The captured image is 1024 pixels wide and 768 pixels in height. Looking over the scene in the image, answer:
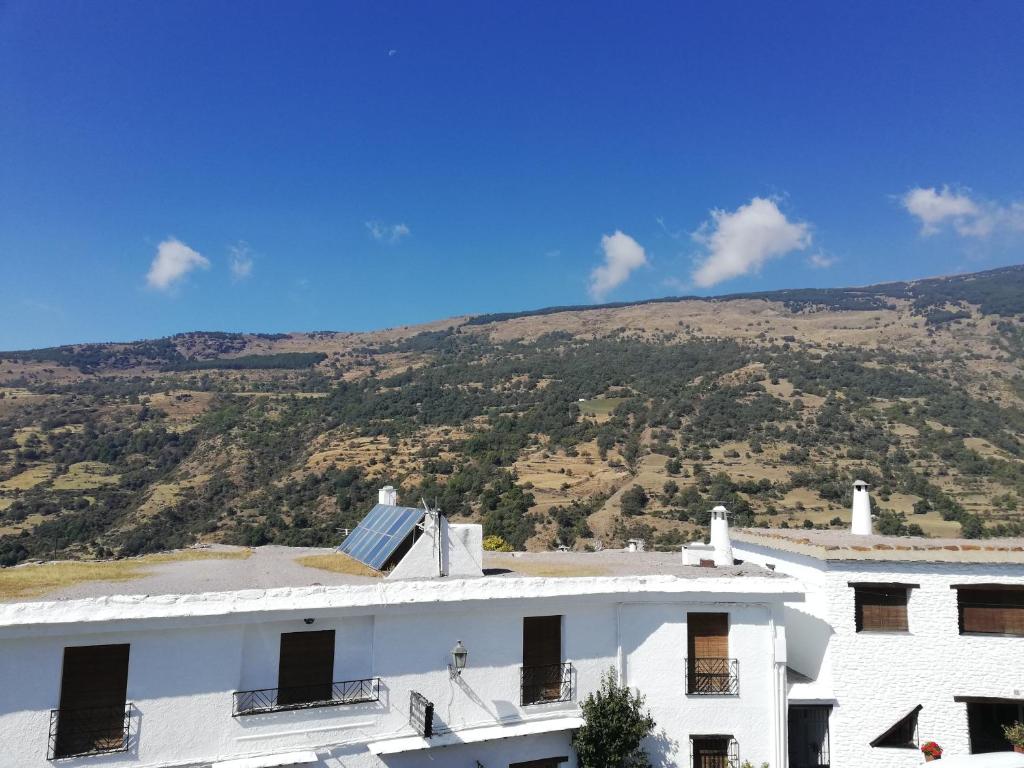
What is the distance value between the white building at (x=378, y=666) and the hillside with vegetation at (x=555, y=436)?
25.7m

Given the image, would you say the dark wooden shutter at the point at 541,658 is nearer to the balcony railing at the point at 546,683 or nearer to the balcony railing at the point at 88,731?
the balcony railing at the point at 546,683

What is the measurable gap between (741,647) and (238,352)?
5725 inches

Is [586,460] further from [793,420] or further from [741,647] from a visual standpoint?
[741,647]

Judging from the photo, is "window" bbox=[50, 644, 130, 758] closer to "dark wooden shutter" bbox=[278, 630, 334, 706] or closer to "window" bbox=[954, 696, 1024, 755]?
"dark wooden shutter" bbox=[278, 630, 334, 706]

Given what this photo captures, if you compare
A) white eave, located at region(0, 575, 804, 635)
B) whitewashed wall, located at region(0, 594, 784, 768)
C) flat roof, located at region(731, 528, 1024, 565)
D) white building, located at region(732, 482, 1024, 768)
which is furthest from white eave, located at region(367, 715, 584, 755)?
flat roof, located at region(731, 528, 1024, 565)

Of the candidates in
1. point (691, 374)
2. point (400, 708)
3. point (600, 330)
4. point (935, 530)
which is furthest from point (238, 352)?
point (400, 708)

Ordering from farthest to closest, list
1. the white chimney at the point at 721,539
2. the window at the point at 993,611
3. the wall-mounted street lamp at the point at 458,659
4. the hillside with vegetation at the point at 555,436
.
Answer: the hillside with vegetation at the point at 555,436 < the white chimney at the point at 721,539 < the window at the point at 993,611 < the wall-mounted street lamp at the point at 458,659

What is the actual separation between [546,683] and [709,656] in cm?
328

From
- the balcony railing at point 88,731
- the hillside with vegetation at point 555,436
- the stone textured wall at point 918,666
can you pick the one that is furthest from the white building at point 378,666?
the hillside with vegetation at point 555,436

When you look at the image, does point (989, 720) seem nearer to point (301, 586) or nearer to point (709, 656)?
point (709, 656)

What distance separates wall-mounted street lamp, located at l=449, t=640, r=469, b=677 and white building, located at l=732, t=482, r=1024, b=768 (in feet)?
22.7

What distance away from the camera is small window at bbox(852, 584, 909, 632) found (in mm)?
13305

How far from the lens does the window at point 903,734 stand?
514 inches

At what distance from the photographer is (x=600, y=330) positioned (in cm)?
12462
